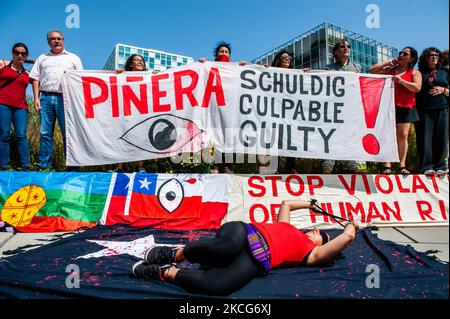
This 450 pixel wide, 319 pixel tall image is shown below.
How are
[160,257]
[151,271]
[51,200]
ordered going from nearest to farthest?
[151,271]
[160,257]
[51,200]

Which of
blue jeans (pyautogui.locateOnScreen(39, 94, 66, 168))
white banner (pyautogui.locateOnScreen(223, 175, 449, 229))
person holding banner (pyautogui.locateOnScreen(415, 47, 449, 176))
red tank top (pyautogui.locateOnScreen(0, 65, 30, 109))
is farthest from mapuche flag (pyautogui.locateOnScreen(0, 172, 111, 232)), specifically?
person holding banner (pyautogui.locateOnScreen(415, 47, 449, 176))

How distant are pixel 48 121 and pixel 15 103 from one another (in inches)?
21.2

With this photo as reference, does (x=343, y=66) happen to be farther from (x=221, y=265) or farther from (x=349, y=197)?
(x=221, y=265)

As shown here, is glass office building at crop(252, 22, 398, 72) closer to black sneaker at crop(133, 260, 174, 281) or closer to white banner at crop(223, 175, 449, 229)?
white banner at crop(223, 175, 449, 229)

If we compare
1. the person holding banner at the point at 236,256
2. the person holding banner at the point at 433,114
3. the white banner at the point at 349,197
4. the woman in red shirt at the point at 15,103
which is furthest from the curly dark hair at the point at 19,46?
the person holding banner at the point at 433,114

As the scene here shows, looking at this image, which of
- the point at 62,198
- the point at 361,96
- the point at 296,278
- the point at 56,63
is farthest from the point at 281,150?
the point at 56,63

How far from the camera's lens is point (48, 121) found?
4.79 metres

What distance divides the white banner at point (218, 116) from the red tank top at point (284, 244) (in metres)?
2.07

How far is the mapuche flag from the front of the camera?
4117 millimetres

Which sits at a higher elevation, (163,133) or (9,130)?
(9,130)

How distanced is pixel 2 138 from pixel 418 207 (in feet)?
19.9

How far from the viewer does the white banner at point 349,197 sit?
4.48 m

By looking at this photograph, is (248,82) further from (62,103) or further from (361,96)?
(62,103)

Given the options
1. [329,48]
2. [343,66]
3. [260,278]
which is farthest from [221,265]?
[329,48]
